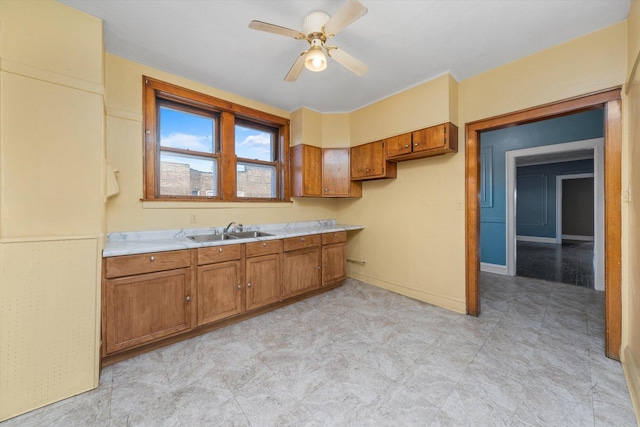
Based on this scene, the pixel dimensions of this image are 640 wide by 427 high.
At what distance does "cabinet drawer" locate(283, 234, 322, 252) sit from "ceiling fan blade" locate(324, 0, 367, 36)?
6.76 ft

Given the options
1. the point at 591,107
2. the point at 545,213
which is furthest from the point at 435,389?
the point at 545,213

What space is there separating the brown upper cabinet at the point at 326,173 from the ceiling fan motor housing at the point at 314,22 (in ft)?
5.95

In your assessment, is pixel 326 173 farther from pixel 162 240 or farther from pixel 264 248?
pixel 162 240

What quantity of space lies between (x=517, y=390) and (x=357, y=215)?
2.72 meters

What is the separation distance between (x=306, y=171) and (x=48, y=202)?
8.35 feet

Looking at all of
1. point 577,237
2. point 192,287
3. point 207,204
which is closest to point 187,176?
point 207,204

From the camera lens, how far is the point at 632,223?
69.6 inches

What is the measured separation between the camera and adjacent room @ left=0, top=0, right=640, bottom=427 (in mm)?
1492

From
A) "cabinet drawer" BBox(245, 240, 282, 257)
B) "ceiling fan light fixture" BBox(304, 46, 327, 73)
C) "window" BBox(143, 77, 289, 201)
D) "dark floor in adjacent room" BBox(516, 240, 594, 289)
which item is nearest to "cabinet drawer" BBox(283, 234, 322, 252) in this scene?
"cabinet drawer" BBox(245, 240, 282, 257)

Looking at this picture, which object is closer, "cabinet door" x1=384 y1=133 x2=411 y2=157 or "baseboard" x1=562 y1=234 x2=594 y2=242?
"cabinet door" x1=384 y1=133 x2=411 y2=157

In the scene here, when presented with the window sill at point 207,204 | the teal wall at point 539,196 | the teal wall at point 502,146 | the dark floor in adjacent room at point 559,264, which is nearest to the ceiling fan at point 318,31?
the window sill at point 207,204

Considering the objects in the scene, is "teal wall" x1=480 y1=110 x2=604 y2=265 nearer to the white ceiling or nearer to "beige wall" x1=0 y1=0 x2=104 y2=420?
the white ceiling

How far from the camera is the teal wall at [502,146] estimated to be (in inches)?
151

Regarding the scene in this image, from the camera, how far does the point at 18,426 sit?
1358 millimetres
